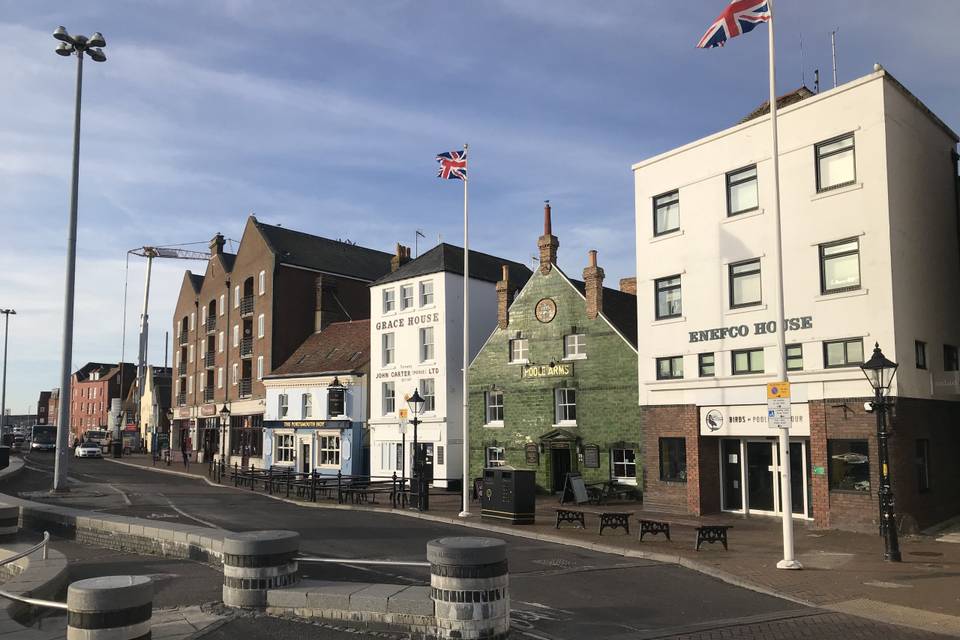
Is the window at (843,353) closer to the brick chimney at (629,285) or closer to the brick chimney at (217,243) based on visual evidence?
the brick chimney at (629,285)

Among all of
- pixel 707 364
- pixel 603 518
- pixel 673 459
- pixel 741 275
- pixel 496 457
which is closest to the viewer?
pixel 603 518

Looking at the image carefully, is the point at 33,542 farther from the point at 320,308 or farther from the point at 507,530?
the point at 320,308

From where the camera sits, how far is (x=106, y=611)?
274 inches

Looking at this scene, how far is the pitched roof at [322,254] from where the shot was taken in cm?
5138

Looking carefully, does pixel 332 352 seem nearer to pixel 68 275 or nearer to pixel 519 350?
pixel 519 350

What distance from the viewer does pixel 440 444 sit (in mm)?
37438

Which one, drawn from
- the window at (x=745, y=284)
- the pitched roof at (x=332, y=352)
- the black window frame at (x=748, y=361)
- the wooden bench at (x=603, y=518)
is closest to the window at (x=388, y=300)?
the pitched roof at (x=332, y=352)

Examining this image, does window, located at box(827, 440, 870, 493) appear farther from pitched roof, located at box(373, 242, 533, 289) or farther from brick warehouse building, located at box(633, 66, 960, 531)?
pitched roof, located at box(373, 242, 533, 289)

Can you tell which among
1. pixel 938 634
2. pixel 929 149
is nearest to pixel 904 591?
pixel 938 634

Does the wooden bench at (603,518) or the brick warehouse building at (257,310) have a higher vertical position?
the brick warehouse building at (257,310)

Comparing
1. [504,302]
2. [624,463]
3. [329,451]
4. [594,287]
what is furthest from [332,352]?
[624,463]

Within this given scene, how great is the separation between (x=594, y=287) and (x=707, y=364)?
26.5 ft

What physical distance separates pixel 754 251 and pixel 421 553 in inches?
534

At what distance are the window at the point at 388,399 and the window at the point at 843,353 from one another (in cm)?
2380
